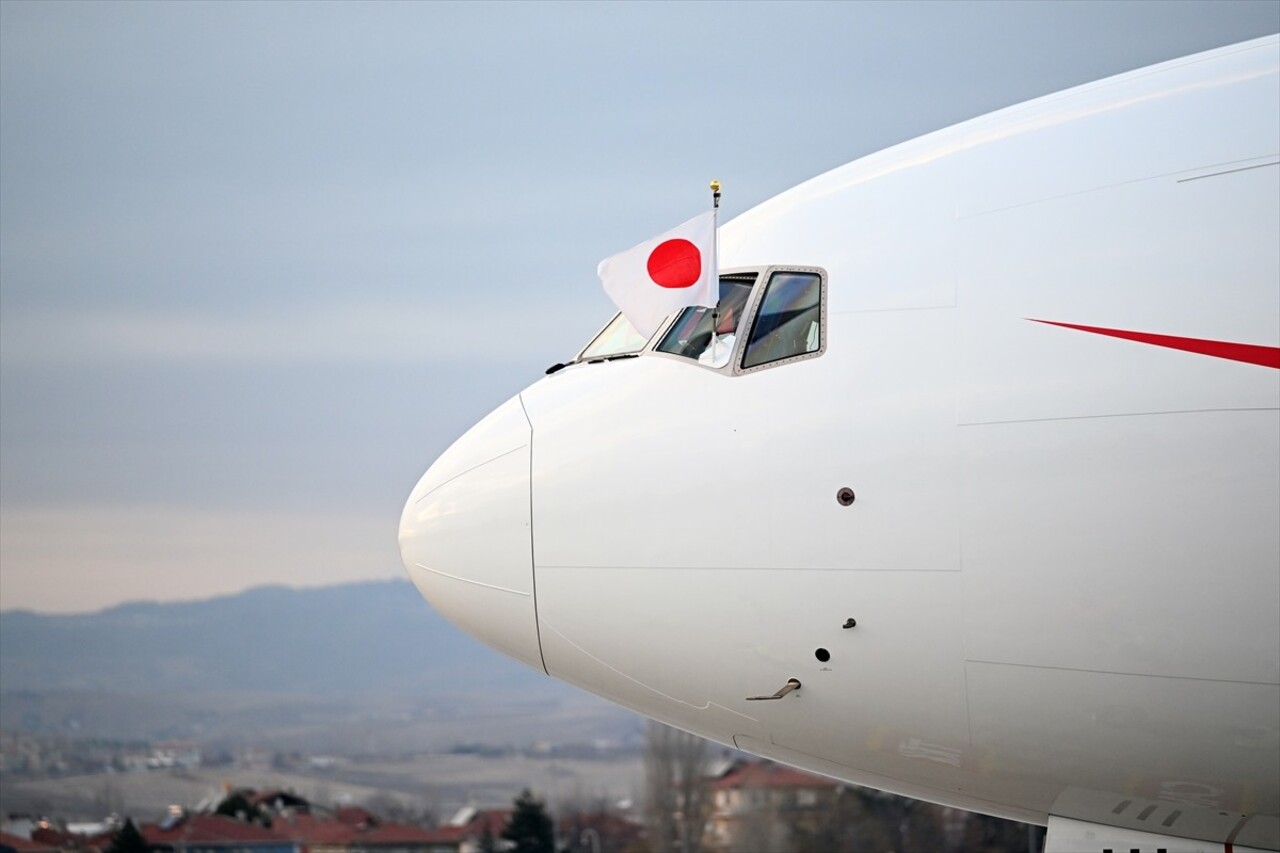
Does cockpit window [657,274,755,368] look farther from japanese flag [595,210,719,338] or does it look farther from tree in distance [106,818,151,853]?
tree in distance [106,818,151,853]

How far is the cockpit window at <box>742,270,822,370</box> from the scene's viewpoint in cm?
851

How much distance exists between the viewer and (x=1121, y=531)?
7457mm

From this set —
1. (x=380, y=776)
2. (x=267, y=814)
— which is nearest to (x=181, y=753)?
(x=267, y=814)

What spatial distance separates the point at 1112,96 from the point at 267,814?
3145cm

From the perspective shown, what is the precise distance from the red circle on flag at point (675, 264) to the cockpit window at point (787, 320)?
0.54 m

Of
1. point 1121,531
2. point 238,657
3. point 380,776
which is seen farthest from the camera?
point 238,657

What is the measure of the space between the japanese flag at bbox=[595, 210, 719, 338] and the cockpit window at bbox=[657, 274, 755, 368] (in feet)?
0.28

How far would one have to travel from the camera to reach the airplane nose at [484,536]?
9102 mm

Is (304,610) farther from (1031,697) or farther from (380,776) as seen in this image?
(1031,697)

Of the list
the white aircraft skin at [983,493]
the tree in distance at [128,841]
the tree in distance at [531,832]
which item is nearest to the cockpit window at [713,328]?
the white aircraft skin at [983,493]

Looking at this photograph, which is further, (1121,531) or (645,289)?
(645,289)

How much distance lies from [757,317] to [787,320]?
205 millimetres

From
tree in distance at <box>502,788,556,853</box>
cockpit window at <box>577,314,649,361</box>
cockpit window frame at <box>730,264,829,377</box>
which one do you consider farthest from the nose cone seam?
tree in distance at <box>502,788,556,853</box>

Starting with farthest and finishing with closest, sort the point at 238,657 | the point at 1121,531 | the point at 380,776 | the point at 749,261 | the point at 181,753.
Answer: the point at 238,657 → the point at 380,776 → the point at 181,753 → the point at 749,261 → the point at 1121,531
